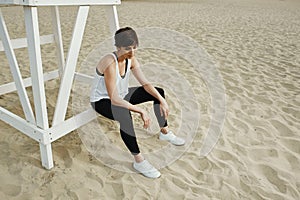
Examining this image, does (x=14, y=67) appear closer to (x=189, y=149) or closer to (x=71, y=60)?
(x=71, y=60)

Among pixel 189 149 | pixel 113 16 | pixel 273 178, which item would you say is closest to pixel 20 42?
pixel 113 16

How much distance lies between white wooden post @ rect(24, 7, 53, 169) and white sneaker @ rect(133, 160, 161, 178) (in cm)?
64

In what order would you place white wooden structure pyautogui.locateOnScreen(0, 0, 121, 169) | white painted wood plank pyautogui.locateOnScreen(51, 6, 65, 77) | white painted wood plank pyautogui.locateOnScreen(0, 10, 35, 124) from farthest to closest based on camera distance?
white painted wood plank pyautogui.locateOnScreen(51, 6, 65, 77)
white painted wood plank pyautogui.locateOnScreen(0, 10, 35, 124)
white wooden structure pyautogui.locateOnScreen(0, 0, 121, 169)

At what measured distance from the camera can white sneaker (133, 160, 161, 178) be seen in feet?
6.66

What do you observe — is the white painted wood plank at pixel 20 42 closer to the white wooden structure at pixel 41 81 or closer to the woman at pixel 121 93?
the white wooden structure at pixel 41 81

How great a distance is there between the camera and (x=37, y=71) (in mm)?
1738

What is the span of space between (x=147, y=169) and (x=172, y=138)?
0.50 meters

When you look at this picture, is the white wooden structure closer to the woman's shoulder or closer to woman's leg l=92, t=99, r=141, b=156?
the woman's shoulder

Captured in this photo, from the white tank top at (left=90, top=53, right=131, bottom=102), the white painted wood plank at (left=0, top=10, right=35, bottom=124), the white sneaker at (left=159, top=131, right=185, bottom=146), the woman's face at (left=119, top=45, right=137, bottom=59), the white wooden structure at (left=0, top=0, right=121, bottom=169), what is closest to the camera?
the white wooden structure at (left=0, top=0, right=121, bottom=169)

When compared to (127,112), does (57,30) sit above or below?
above

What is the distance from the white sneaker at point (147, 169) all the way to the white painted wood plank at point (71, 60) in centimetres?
67

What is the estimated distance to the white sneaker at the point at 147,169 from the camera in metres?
2.03

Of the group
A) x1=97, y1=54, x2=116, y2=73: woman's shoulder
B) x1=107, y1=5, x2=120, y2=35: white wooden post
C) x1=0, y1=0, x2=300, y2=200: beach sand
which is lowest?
x1=0, y1=0, x2=300, y2=200: beach sand

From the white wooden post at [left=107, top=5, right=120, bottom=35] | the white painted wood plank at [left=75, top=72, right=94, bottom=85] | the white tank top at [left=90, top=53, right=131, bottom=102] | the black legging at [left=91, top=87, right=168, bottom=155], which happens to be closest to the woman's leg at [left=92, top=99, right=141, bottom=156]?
the black legging at [left=91, top=87, right=168, bottom=155]
